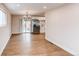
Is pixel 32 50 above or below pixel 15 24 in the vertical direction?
below

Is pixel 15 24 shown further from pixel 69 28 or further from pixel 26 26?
pixel 69 28

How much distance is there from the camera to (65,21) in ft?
17.4

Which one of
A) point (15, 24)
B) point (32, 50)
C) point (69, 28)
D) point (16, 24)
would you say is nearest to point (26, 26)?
point (16, 24)

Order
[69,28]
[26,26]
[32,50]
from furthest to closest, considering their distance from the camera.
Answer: [26,26] → [32,50] → [69,28]

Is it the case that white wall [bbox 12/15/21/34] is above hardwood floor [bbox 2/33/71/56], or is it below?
above

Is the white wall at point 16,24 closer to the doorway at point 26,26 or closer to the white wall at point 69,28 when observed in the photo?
the doorway at point 26,26

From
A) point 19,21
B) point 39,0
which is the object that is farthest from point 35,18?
point 39,0

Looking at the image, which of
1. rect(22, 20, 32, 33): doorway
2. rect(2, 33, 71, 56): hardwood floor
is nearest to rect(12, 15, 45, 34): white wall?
rect(22, 20, 32, 33): doorway

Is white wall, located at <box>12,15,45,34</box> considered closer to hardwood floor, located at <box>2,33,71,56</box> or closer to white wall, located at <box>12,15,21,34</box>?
white wall, located at <box>12,15,21,34</box>

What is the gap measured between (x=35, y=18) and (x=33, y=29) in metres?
1.32

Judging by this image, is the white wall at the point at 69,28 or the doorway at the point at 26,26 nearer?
the white wall at the point at 69,28

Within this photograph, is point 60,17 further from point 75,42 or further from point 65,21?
point 75,42

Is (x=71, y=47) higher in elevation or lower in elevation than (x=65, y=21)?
lower

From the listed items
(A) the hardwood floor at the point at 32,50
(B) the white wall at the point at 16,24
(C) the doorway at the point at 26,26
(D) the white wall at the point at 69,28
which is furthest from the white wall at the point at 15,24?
(D) the white wall at the point at 69,28
